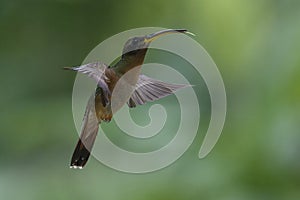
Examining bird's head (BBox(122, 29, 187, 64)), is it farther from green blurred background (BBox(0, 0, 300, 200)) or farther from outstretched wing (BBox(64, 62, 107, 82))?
green blurred background (BBox(0, 0, 300, 200))

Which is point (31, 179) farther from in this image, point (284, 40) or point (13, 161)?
point (284, 40)

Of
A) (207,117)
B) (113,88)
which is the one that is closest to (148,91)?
(113,88)

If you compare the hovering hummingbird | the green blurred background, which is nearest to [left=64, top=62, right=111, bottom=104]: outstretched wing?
the hovering hummingbird

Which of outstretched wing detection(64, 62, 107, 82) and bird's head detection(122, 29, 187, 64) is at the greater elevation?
bird's head detection(122, 29, 187, 64)

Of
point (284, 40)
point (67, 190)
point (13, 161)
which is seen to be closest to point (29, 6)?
point (13, 161)

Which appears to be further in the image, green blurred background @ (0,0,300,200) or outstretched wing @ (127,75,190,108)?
green blurred background @ (0,0,300,200)

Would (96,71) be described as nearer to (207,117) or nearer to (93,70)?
(93,70)
